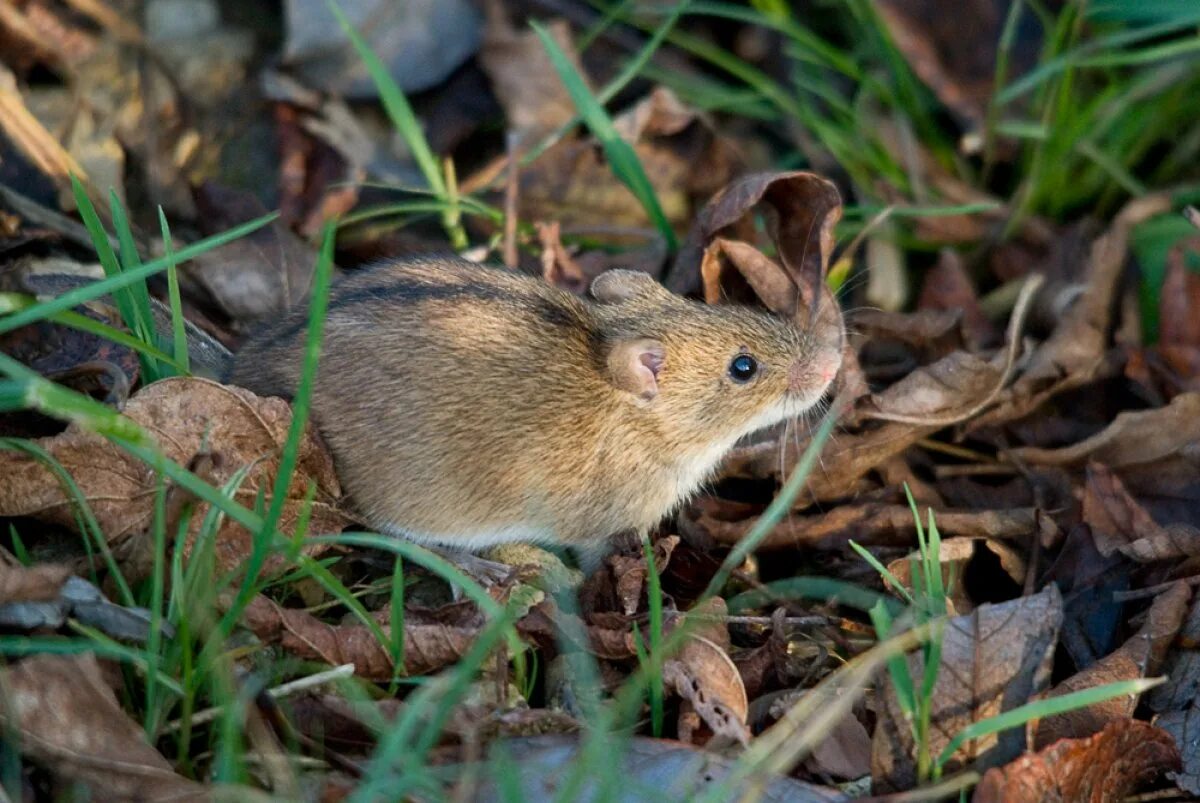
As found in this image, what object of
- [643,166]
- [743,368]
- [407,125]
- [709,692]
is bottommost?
[709,692]

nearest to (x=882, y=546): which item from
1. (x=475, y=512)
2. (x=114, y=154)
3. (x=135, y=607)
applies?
(x=475, y=512)

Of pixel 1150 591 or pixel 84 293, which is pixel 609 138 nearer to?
pixel 84 293

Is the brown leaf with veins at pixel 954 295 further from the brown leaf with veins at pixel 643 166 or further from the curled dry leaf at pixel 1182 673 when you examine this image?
the curled dry leaf at pixel 1182 673

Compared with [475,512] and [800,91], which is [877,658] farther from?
[800,91]

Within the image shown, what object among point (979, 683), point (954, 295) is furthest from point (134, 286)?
point (954, 295)

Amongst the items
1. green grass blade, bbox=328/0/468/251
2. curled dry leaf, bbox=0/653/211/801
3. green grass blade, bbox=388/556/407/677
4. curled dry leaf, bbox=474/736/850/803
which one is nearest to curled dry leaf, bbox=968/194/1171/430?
curled dry leaf, bbox=474/736/850/803
